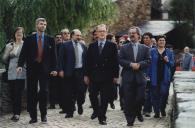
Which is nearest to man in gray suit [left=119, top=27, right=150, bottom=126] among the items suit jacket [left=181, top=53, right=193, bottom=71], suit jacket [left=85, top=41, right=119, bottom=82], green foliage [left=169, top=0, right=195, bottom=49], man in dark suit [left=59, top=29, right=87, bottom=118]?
suit jacket [left=85, top=41, right=119, bottom=82]

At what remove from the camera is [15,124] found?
35.1ft

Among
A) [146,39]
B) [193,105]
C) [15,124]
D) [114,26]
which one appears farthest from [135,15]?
[193,105]

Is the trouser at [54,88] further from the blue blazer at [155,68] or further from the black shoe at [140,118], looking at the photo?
the black shoe at [140,118]

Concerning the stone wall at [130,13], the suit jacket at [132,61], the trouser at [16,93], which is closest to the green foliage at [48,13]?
the trouser at [16,93]

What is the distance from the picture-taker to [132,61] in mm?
10758

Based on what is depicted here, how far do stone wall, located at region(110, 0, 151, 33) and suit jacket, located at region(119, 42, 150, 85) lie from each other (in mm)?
24417

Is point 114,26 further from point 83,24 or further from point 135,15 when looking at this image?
point 83,24

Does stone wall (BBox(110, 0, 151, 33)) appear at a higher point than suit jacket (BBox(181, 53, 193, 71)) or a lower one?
higher

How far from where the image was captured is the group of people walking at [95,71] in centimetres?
1065

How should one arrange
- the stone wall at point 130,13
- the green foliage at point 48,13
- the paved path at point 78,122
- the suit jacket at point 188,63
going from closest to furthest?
the paved path at point 78,122 → the green foliage at point 48,13 → the suit jacket at point 188,63 → the stone wall at point 130,13

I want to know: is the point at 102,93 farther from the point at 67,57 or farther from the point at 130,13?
the point at 130,13

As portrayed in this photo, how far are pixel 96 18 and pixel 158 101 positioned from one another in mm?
10123

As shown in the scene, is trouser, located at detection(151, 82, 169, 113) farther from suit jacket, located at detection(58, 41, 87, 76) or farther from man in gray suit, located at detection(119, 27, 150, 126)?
suit jacket, located at detection(58, 41, 87, 76)

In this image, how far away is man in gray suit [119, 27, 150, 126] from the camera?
10562mm
